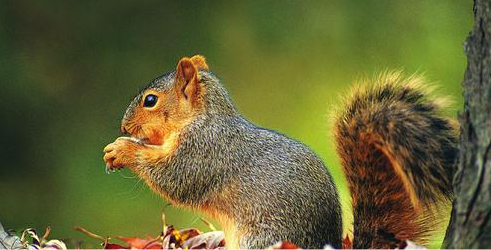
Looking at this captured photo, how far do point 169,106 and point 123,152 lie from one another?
0.48 ft

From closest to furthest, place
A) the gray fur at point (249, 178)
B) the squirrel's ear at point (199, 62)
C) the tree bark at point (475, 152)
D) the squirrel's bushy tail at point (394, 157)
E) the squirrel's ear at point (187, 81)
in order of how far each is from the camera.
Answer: the tree bark at point (475, 152)
the squirrel's bushy tail at point (394, 157)
the gray fur at point (249, 178)
the squirrel's ear at point (187, 81)
the squirrel's ear at point (199, 62)

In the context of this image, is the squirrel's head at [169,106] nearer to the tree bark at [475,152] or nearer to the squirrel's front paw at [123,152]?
the squirrel's front paw at [123,152]

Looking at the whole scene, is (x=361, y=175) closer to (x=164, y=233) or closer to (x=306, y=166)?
(x=306, y=166)

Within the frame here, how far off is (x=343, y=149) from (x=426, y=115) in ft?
0.71

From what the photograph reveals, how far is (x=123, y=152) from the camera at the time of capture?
1.66m

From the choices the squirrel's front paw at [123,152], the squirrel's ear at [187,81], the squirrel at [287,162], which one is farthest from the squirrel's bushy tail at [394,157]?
the squirrel's front paw at [123,152]

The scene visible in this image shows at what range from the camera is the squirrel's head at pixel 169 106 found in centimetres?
162

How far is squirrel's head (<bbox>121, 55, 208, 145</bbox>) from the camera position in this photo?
1.62 meters

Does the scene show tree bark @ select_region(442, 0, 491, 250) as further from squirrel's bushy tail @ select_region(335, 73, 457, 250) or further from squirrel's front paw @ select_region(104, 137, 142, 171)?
squirrel's front paw @ select_region(104, 137, 142, 171)

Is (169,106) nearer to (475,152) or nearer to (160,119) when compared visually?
(160,119)

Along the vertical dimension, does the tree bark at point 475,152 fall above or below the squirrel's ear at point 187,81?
below

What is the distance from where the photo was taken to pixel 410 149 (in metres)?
1.30

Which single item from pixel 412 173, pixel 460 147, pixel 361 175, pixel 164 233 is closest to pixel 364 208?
pixel 361 175

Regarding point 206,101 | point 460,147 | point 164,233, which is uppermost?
point 206,101
